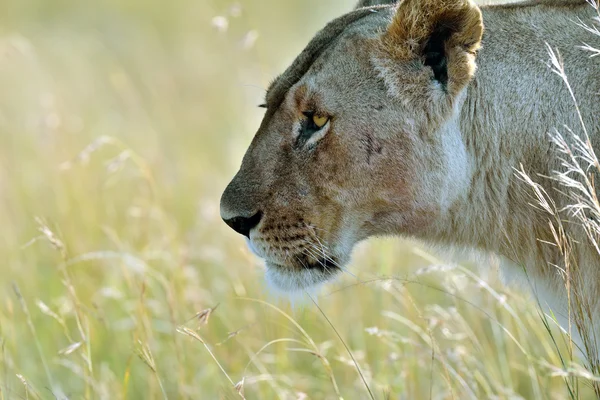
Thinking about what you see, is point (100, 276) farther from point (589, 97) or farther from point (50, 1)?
point (50, 1)

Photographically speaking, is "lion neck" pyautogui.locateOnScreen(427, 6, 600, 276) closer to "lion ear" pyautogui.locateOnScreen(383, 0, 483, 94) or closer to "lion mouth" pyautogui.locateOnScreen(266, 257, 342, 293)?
"lion ear" pyautogui.locateOnScreen(383, 0, 483, 94)

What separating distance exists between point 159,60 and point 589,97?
9.27 metres

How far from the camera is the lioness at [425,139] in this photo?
2.84m

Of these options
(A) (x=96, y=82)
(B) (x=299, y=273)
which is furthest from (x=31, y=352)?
(A) (x=96, y=82)

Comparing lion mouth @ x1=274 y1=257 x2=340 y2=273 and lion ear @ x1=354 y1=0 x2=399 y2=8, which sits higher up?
lion ear @ x1=354 y1=0 x2=399 y2=8

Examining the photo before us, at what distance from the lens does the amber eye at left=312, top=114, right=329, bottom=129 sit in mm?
2973

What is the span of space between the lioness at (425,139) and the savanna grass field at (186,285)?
A: 0.27m

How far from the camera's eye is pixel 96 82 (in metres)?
10.2

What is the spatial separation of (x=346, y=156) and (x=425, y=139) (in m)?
0.29

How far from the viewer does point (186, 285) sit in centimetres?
468

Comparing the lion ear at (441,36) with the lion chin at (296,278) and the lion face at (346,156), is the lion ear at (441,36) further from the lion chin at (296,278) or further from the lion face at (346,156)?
the lion chin at (296,278)

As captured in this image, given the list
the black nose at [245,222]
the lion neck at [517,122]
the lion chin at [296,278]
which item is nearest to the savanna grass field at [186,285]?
A: the lion chin at [296,278]

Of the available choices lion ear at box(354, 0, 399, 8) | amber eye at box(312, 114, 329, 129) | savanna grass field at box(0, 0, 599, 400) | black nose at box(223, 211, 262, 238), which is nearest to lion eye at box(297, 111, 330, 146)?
amber eye at box(312, 114, 329, 129)

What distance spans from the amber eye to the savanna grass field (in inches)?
24.3
